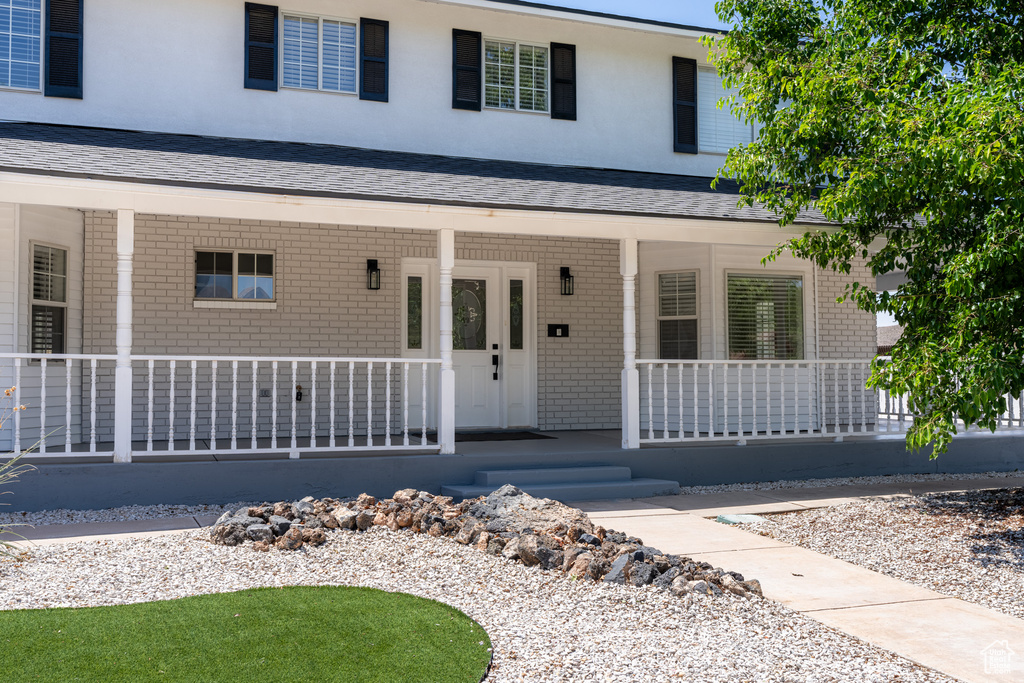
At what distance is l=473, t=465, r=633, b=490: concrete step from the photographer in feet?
25.5

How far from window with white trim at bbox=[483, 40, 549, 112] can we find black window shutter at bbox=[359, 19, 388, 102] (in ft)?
4.33

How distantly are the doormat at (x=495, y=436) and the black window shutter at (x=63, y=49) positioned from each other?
559cm

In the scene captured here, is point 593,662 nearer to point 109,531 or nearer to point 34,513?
point 109,531

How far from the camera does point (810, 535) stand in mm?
6477

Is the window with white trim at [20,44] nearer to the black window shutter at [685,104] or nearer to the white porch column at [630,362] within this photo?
the white porch column at [630,362]

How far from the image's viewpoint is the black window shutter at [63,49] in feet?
30.1

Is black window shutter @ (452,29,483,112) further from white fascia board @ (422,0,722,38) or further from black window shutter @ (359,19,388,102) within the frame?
black window shutter @ (359,19,388,102)

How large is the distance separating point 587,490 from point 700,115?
6.21 metres

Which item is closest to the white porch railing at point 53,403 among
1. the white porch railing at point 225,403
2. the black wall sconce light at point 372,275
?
the white porch railing at point 225,403

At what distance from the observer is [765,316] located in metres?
10.6

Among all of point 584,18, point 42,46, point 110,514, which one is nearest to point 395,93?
point 584,18

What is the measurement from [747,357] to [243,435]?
616 centimetres

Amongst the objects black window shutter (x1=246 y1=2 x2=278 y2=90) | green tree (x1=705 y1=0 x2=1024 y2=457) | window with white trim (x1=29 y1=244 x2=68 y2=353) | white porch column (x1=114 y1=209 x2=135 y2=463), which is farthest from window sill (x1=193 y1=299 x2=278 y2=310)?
green tree (x1=705 y1=0 x2=1024 y2=457)

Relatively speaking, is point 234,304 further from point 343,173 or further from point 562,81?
point 562,81
